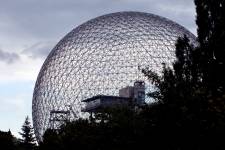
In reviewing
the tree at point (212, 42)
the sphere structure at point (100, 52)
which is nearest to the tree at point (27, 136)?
the sphere structure at point (100, 52)

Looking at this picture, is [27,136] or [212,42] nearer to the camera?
[212,42]

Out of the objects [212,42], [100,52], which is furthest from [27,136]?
[212,42]

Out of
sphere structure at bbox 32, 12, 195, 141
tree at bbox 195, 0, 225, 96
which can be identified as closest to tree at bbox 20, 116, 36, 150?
sphere structure at bbox 32, 12, 195, 141

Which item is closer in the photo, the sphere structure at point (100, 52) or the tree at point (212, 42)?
the tree at point (212, 42)

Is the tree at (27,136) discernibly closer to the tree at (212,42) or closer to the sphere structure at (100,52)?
the sphere structure at (100,52)

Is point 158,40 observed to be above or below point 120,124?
above

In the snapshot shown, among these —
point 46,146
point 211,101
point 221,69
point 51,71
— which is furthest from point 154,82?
point 51,71

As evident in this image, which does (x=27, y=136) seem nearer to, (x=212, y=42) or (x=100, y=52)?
(x=100, y=52)

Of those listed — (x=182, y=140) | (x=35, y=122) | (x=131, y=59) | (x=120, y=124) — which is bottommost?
(x=182, y=140)

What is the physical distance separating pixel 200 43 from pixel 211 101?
6.59 meters

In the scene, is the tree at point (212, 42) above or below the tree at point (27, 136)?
below

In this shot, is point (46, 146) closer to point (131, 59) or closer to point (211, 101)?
point (131, 59)

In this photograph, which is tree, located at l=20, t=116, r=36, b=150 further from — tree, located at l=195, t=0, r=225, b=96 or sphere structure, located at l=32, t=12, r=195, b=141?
tree, located at l=195, t=0, r=225, b=96

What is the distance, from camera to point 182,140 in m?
19.1
